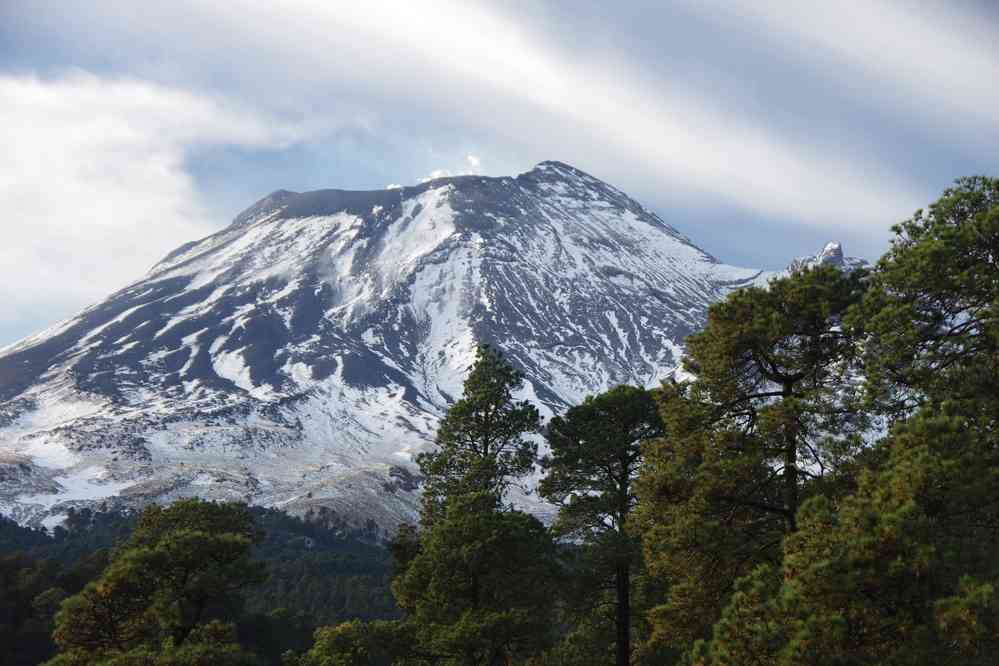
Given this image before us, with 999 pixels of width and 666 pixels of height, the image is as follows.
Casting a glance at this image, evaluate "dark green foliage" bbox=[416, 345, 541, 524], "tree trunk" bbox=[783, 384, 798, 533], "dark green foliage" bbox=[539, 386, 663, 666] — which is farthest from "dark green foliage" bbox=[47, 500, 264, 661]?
"tree trunk" bbox=[783, 384, 798, 533]

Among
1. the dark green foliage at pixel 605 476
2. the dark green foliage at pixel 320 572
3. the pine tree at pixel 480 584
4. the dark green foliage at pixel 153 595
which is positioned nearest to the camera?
the dark green foliage at pixel 153 595

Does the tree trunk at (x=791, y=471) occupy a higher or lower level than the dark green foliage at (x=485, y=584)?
higher

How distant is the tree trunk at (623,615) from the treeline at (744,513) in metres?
0.06

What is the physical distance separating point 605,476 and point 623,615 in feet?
13.5

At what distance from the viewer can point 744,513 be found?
16.5m

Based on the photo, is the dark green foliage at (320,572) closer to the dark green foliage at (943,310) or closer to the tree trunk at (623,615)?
the tree trunk at (623,615)

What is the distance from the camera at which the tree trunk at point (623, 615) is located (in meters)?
22.5

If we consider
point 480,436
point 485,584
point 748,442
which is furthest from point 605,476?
point 748,442

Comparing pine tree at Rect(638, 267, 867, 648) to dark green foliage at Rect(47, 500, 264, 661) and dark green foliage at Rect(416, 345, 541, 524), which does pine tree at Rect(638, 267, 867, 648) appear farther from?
dark green foliage at Rect(47, 500, 264, 661)

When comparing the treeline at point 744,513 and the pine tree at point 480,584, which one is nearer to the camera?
the treeline at point 744,513

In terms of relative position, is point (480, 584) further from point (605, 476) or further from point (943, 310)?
point (943, 310)

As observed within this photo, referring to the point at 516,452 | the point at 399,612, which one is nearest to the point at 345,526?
the point at 399,612

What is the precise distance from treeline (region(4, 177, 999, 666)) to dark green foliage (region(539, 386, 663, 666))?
0.24 feet

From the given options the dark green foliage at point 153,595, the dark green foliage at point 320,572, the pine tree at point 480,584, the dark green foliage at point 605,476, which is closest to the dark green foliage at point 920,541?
the pine tree at point 480,584
